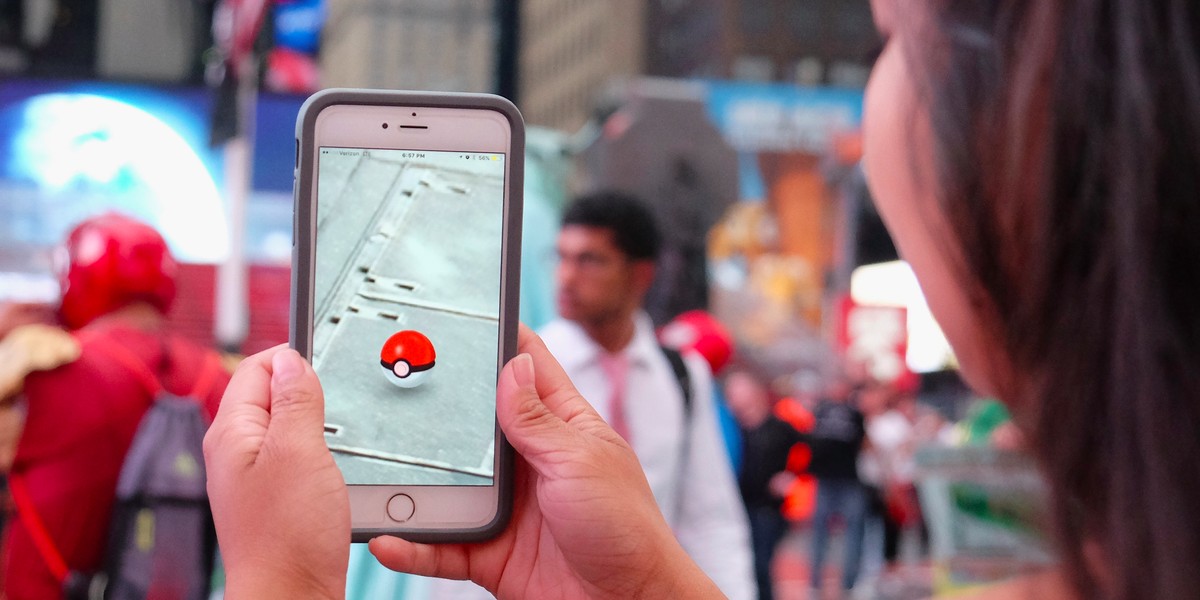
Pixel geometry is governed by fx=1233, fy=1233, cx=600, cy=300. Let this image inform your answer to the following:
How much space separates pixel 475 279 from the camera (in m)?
1.36

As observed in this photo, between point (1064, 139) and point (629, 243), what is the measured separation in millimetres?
3133

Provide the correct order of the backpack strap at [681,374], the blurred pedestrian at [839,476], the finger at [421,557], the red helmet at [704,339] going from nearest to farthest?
the finger at [421,557]
the backpack strap at [681,374]
the red helmet at [704,339]
the blurred pedestrian at [839,476]

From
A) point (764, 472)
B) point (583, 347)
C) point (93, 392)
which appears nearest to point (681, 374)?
point (583, 347)

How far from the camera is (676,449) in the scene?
10.7 feet

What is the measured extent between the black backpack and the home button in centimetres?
174

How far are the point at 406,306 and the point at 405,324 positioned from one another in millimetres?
19

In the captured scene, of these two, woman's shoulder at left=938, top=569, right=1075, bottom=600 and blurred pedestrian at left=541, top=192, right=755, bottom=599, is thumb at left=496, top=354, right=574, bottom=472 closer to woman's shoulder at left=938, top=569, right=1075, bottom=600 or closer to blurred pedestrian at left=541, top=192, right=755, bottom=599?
woman's shoulder at left=938, top=569, right=1075, bottom=600

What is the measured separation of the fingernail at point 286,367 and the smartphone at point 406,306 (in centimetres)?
10

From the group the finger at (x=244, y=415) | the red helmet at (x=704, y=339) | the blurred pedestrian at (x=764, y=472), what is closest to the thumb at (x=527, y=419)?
the finger at (x=244, y=415)

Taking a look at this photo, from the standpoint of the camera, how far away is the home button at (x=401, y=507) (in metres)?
1.32

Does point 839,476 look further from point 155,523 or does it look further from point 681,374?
point 155,523

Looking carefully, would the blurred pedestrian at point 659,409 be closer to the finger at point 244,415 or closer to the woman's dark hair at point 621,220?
the woman's dark hair at point 621,220

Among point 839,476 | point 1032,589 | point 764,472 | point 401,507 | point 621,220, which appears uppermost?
point 621,220

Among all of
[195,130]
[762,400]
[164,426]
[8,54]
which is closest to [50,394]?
[164,426]
